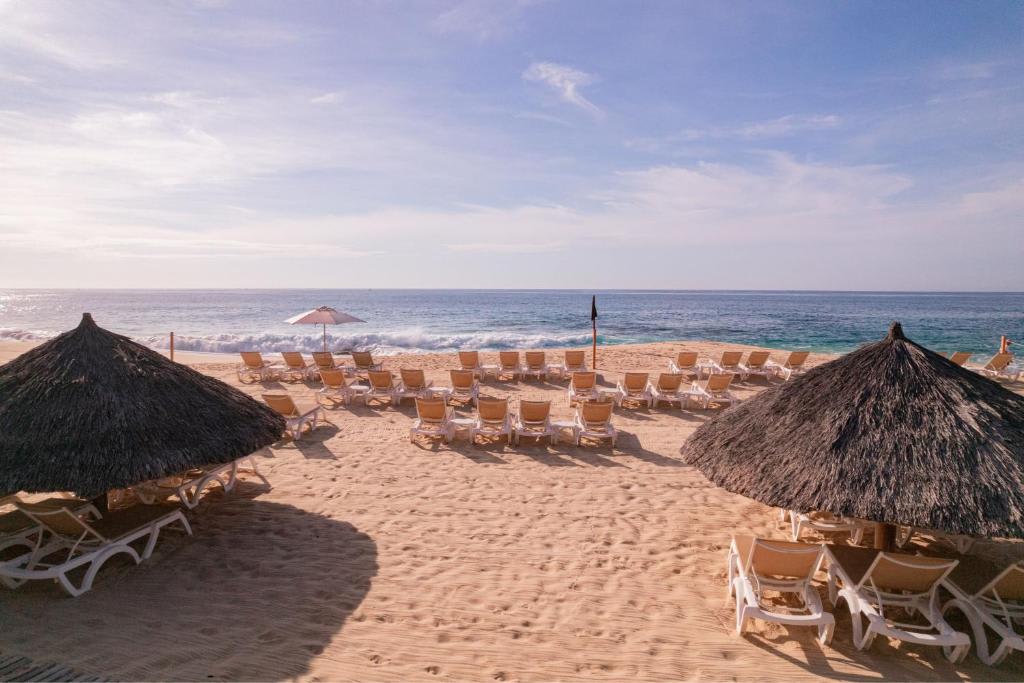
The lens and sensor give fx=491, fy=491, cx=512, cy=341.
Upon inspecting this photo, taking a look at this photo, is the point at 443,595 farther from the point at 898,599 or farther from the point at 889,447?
the point at 889,447

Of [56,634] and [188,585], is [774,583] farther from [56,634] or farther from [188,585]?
[56,634]

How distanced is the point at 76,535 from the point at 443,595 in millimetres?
3346

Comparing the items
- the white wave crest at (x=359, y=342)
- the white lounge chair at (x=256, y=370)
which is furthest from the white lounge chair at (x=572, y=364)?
the white wave crest at (x=359, y=342)

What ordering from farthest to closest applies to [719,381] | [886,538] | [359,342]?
[359,342], [719,381], [886,538]

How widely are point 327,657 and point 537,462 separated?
167 inches

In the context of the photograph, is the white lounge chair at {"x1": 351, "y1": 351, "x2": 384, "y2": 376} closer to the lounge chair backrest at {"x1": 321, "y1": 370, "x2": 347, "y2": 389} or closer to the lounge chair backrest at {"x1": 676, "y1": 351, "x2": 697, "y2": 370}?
the lounge chair backrest at {"x1": 321, "y1": 370, "x2": 347, "y2": 389}

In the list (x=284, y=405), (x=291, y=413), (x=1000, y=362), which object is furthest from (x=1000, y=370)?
(x=284, y=405)

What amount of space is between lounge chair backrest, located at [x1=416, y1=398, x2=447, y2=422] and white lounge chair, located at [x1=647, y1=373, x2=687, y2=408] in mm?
4774

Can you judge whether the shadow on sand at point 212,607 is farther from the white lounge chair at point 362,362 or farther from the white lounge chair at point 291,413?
the white lounge chair at point 362,362

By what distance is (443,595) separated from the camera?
3988mm

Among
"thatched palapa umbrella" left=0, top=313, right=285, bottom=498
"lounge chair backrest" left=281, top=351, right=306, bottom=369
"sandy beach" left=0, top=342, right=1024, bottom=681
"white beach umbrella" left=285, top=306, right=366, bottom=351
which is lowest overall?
"sandy beach" left=0, top=342, right=1024, bottom=681

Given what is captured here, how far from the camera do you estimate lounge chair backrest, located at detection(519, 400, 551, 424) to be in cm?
803

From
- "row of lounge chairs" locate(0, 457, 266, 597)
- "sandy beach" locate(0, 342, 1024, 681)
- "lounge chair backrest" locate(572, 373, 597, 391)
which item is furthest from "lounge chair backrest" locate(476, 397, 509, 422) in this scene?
"row of lounge chairs" locate(0, 457, 266, 597)

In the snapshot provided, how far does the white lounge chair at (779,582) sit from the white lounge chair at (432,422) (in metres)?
4.97
